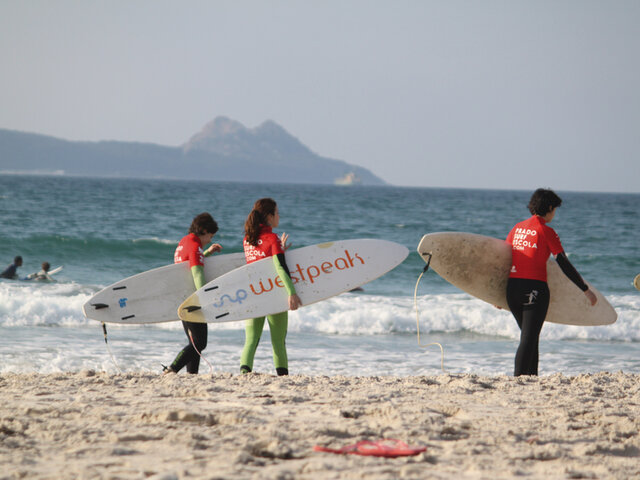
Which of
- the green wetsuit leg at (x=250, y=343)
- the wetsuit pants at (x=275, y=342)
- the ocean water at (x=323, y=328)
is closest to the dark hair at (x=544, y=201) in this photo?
the ocean water at (x=323, y=328)

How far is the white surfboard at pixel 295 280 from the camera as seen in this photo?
4.48 meters

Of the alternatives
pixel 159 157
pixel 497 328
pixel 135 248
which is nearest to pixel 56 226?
pixel 135 248

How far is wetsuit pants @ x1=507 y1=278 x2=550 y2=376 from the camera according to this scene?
434 cm

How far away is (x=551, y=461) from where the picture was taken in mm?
2711

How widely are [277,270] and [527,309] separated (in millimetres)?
1633

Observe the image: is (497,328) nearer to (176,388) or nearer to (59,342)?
(59,342)

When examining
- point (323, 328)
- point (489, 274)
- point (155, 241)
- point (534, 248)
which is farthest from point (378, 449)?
point (155, 241)

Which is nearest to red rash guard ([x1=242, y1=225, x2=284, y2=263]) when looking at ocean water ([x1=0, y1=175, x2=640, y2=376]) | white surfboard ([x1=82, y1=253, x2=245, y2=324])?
white surfboard ([x1=82, y1=253, x2=245, y2=324])

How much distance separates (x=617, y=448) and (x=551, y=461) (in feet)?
1.36

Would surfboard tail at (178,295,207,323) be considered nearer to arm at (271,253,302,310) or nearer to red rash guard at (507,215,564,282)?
arm at (271,253,302,310)

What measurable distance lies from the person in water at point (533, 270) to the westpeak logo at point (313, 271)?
1.23m

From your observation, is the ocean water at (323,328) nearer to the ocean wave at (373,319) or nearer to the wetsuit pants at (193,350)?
the ocean wave at (373,319)

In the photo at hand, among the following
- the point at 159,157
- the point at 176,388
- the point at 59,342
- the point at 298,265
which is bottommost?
the point at 59,342

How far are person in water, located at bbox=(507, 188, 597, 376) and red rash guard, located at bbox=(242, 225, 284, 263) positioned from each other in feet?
4.99
